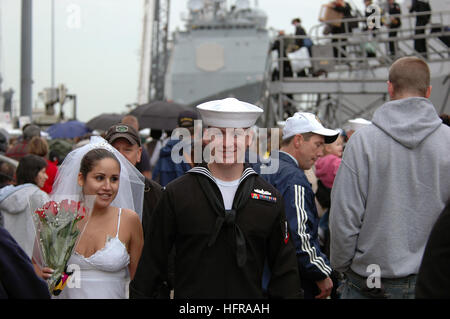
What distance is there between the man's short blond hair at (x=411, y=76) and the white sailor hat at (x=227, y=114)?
1.02 metres

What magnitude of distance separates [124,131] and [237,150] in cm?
189

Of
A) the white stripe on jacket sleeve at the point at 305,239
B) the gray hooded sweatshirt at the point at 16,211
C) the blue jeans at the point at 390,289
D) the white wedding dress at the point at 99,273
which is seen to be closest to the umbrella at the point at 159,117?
the gray hooded sweatshirt at the point at 16,211

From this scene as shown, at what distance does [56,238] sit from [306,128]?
6.44 feet

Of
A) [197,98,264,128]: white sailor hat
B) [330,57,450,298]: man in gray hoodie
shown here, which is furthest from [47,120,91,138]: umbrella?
[197,98,264,128]: white sailor hat

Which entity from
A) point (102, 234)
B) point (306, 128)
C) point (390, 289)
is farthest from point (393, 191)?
point (102, 234)

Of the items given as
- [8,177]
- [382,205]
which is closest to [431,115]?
[382,205]

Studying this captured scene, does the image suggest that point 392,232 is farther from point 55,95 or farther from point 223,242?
point 55,95

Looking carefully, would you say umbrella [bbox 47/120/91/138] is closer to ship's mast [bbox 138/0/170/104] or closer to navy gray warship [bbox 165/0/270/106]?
navy gray warship [bbox 165/0/270/106]

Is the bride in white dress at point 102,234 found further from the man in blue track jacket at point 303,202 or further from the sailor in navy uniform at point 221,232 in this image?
the man in blue track jacket at point 303,202

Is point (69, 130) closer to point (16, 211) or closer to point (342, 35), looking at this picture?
point (342, 35)

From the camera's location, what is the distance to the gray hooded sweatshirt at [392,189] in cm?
360

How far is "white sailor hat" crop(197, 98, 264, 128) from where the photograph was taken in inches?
129

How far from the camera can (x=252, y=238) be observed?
10.4 ft

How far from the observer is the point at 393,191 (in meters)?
3.62
